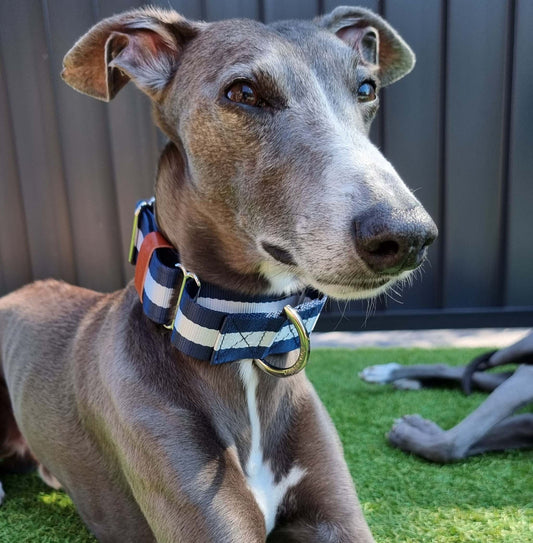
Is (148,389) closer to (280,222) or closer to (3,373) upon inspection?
(280,222)

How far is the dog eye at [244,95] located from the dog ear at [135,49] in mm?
292

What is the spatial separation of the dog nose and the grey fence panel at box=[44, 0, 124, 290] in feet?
8.57

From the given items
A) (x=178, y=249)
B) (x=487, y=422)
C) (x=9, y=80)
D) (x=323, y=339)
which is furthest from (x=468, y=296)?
(x=9, y=80)

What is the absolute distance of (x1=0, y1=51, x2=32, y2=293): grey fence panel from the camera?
11.1ft

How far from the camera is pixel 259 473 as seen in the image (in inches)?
58.9

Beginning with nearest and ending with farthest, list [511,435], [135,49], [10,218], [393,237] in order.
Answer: [393,237] < [135,49] < [511,435] < [10,218]

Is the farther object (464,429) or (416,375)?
(416,375)

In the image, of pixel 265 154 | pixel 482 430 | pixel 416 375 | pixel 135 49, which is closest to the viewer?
pixel 265 154

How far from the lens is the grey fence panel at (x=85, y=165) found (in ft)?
10.7

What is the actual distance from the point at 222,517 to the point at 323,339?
281 cm

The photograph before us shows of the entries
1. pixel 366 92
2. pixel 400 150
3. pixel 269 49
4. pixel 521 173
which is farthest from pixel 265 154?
pixel 521 173

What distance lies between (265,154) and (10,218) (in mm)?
2660

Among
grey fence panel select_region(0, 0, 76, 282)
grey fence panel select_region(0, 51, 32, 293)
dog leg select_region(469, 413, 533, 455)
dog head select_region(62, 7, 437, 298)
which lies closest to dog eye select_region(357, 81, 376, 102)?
dog head select_region(62, 7, 437, 298)

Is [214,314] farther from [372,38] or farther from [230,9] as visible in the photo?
[230,9]
